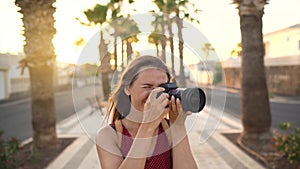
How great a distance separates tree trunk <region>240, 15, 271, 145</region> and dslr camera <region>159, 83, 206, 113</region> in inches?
217

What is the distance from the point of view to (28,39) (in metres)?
6.96

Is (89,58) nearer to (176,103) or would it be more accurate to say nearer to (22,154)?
(176,103)

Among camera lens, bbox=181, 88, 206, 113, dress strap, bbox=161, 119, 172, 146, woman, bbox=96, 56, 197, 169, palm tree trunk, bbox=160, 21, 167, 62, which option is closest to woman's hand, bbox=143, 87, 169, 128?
woman, bbox=96, 56, 197, 169

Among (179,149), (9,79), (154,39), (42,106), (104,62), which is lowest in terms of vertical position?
(42,106)

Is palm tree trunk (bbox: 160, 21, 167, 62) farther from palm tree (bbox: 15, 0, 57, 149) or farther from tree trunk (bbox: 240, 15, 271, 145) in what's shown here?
palm tree (bbox: 15, 0, 57, 149)

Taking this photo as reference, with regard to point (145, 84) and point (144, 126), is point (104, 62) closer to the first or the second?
point (145, 84)

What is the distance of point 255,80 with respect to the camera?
6711mm

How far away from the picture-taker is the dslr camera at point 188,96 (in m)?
1.54

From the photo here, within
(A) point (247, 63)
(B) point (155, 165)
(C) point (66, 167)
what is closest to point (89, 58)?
(B) point (155, 165)

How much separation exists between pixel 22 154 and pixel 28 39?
2.56 m

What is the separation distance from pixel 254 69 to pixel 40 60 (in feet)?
15.5

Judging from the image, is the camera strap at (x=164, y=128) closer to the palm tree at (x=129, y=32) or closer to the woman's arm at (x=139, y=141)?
the woman's arm at (x=139, y=141)

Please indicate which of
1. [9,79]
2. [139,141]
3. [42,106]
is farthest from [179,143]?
[9,79]

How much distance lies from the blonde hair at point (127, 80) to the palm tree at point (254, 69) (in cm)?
535
